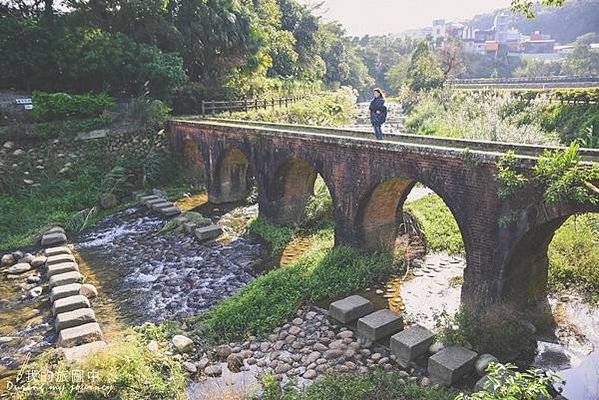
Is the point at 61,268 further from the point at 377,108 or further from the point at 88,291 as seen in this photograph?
the point at 377,108

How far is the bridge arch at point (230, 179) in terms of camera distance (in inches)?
766

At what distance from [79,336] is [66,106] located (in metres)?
16.9

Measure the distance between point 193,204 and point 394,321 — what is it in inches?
534

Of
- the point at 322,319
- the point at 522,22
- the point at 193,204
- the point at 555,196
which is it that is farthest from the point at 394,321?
the point at 522,22

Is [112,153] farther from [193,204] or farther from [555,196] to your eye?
[555,196]

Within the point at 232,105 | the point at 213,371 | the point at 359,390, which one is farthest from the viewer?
the point at 232,105

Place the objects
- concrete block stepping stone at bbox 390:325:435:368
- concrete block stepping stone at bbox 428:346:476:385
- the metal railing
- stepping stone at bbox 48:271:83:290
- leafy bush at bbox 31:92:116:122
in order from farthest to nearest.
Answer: the metal railing → leafy bush at bbox 31:92:116:122 → stepping stone at bbox 48:271:83:290 → concrete block stepping stone at bbox 390:325:435:368 → concrete block stepping stone at bbox 428:346:476:385

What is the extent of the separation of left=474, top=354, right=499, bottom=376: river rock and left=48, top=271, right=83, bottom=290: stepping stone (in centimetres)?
1029

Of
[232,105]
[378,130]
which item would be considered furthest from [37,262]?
[232,105]

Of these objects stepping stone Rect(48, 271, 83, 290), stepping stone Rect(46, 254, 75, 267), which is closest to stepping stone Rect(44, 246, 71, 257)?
stepping stone Rect(46, 254, 75, 267)

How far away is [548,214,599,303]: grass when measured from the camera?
10.2 metres

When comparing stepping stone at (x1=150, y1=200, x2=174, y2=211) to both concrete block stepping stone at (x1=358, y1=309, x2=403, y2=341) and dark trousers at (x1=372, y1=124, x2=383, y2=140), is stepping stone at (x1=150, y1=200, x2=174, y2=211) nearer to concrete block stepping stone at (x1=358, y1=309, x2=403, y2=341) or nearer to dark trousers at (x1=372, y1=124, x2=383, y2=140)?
dark trousers at (x1=372, y1=124, x2=383, y2=140)

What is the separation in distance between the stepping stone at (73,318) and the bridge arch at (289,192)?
293 inches

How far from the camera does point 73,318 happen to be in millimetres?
9812
